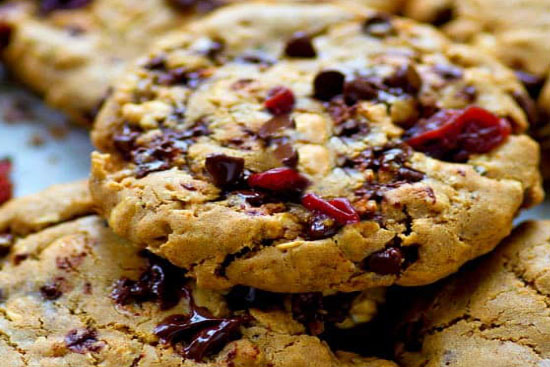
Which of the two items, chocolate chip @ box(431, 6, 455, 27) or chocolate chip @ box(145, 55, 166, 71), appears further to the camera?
chocolate chip @ box(431, 6, 455, 27)

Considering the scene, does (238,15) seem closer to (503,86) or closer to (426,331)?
(503,86)

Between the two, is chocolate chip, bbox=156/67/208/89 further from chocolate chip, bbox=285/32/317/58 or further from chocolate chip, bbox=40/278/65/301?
chocolate chip, bbox=40/278/65/301

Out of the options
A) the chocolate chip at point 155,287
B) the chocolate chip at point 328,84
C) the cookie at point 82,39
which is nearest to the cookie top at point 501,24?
the cookie at point 82,39

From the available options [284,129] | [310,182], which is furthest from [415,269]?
[284,129]

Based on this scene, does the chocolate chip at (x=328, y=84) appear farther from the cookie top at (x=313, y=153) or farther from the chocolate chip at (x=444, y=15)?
the chocolate chip at (x=444, y=15)

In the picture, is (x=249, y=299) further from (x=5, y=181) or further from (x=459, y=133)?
(x=5, y=181)

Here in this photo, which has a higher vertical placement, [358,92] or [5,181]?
[358,92]

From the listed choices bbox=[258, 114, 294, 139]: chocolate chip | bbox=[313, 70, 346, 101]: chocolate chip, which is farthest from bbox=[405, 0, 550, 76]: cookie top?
bbox=[258, 114, 294, 139]: chocolate chip

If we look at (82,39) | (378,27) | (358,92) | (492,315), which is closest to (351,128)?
(358,92)
